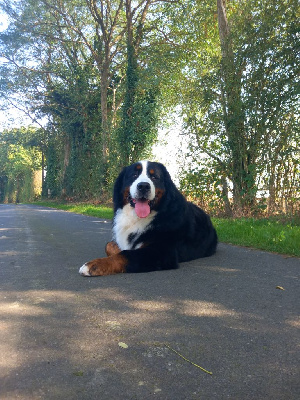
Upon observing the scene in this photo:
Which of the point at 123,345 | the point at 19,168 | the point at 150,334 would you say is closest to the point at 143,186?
the point at 150,334

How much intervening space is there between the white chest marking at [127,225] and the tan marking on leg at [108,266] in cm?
47

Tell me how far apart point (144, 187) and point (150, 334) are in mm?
2225

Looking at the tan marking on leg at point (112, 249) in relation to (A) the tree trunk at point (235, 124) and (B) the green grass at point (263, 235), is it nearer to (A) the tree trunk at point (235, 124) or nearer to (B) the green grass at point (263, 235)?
(B) the green grass at point (263, 235)

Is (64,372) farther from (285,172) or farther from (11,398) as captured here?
(285,172)

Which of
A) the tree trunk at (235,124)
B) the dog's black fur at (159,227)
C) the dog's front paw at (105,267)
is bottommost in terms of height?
the dog's front paw at (105,267)

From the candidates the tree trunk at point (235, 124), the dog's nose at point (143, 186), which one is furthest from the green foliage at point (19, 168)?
the dog's nose at point (143, 186)

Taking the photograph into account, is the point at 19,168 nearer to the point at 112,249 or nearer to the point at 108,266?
the point at 112,249

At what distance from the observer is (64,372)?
198cm

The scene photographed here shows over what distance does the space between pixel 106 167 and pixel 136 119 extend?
453 centimetres

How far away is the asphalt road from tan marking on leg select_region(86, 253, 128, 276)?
4.4 inches

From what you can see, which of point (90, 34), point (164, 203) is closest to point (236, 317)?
point (164, 203)

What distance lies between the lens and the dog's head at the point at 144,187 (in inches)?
178

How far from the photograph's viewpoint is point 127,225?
4785mm

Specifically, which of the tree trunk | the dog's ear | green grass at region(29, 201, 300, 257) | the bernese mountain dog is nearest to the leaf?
the bernese mountain dog
